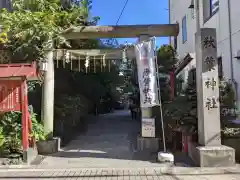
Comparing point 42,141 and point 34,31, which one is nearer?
point 42,141

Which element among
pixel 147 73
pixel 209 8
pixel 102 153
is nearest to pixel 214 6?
pixel 209 8

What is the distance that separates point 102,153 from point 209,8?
30.9 feet

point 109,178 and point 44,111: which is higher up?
point 44,111

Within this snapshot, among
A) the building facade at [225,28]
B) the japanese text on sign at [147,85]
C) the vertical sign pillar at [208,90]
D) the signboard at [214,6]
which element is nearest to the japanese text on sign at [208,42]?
the vertical sign pillar at [208,90]

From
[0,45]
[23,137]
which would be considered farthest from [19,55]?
[23,137]

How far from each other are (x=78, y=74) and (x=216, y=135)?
933 centimetres

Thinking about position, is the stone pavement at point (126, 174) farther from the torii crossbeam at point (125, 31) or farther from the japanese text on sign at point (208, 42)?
the torii crossbeam at point (125, 31)

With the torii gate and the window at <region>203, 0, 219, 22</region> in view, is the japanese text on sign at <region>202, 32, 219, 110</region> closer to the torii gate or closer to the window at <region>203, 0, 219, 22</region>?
the torii gate

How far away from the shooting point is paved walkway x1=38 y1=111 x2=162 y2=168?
31.9 ft

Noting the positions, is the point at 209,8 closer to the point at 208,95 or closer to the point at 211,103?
the point at 208,95

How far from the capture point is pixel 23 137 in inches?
382

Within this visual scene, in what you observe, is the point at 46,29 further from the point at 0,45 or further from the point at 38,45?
the point at 0,45

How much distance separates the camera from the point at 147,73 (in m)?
10.7

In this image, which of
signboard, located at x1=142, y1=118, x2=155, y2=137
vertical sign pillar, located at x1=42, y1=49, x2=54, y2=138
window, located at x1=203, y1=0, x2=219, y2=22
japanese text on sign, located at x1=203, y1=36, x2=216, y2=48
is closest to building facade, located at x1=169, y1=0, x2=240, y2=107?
window, located at x1=203, y1=0, x2=219, y2=22
